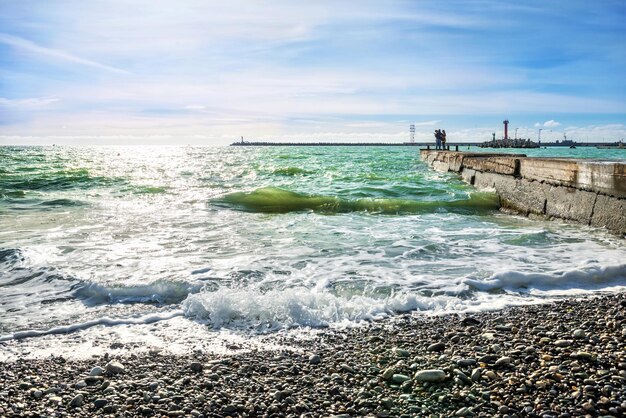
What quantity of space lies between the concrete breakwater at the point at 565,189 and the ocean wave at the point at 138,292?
22.7 ft

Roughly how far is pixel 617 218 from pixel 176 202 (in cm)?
1133

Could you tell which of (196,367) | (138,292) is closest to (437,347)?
(196,367)

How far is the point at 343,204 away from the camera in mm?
13297

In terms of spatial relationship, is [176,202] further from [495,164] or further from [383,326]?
[383,326]

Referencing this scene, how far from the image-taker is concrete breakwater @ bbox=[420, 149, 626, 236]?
7891mm

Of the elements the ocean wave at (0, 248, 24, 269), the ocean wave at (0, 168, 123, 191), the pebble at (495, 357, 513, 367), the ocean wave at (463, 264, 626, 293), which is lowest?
the ocean wave at (463, 264, 626, 293)

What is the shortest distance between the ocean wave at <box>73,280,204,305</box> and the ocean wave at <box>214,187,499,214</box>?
7545 millimetres

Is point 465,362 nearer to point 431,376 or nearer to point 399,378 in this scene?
point 431,376

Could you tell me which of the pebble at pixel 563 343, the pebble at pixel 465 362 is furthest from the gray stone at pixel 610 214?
the pebble at pixel 465 362

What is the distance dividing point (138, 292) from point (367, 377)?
3181 millimetres

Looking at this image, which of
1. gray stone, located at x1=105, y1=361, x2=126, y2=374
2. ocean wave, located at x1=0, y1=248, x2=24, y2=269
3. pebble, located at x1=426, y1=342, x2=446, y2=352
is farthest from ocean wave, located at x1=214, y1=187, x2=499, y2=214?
gray stone, located at x1=105, y1=361, x2=126, y2=374

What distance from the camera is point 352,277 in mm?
5820

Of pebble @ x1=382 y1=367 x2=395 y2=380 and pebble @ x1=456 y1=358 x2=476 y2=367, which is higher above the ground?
pebble @ x1=456 y1=358 x2=476 y2=367

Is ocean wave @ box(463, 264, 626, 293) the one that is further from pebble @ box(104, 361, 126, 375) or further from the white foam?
pebble @ box(104, 361, 126, 375)
